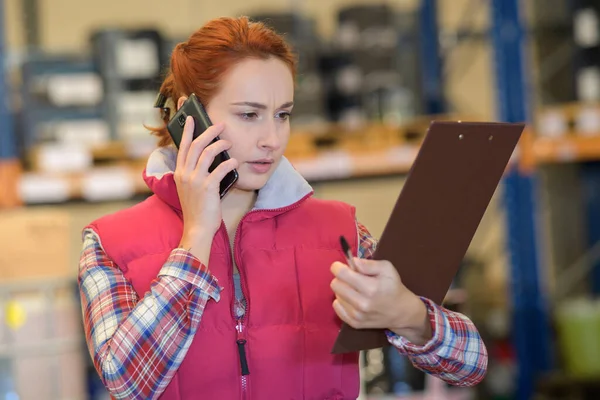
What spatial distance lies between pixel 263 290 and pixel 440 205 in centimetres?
38

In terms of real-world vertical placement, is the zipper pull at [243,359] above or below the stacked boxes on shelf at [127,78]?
below

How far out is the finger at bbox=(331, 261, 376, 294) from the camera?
4.99ft

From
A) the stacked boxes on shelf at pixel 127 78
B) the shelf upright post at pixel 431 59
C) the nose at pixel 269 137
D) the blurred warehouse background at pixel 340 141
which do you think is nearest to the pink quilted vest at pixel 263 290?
the nose at pixel 269 137

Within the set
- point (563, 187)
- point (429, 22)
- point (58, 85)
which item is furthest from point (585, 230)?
point (58, 85)

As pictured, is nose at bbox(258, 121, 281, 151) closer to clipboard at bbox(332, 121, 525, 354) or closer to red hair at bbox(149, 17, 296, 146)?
red hair at bbox(149, 17, 296, 146)

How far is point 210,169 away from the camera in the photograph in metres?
1.73

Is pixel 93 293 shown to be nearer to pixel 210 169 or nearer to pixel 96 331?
pixel 96 331

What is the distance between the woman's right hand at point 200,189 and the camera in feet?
5.36

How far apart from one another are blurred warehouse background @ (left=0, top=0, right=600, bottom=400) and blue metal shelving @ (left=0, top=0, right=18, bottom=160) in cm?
1

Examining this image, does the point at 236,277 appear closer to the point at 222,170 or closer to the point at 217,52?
the point at 222,170

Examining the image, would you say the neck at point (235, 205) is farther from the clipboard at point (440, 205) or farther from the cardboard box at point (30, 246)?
the cardboard box at point (30, 246)

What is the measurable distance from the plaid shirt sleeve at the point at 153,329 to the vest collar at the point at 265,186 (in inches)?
7.3

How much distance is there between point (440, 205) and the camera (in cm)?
159

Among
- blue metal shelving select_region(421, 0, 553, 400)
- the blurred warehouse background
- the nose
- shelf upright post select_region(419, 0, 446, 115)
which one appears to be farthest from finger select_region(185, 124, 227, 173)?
shelf upright post select_region(419, 0, 446, 115)
